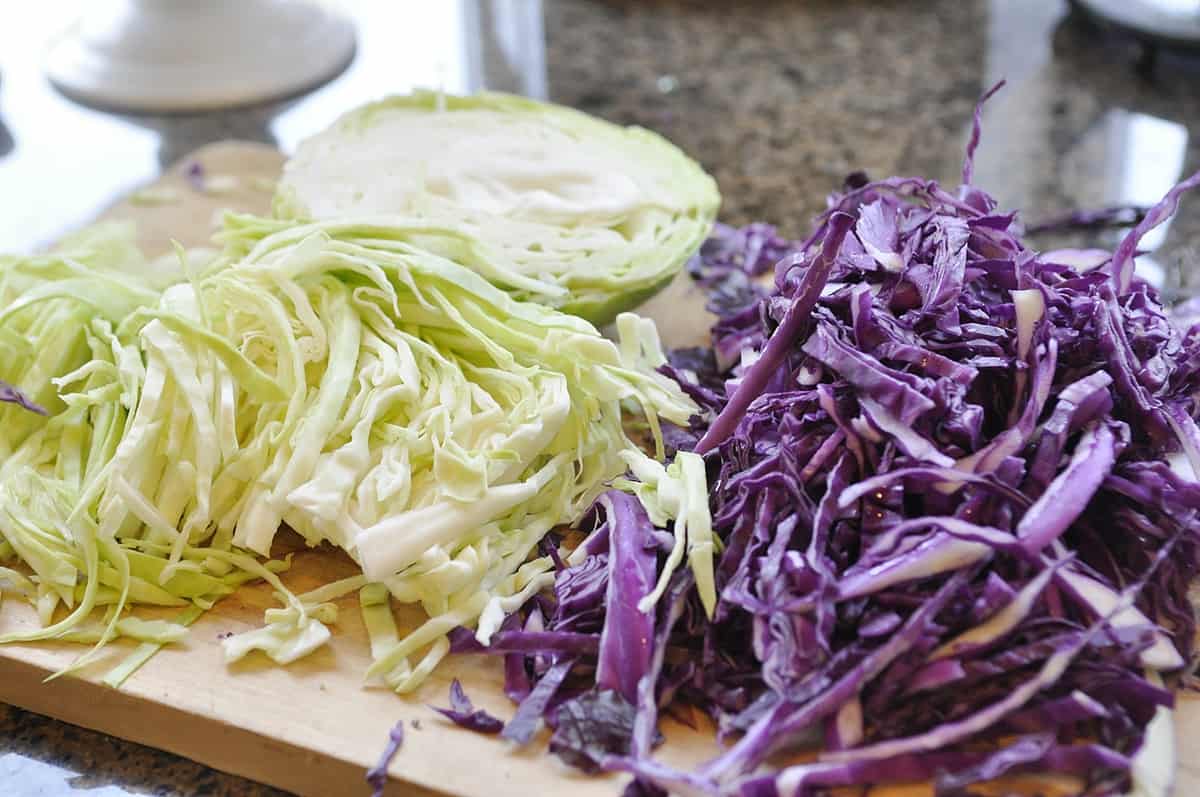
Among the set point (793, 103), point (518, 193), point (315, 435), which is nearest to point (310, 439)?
point (315, 435)

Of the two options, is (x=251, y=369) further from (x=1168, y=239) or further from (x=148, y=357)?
(x=1168, y=239)

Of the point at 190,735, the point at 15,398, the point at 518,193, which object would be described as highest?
the point at 518,193

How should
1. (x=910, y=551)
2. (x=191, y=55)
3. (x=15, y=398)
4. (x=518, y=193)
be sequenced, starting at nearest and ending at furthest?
(x=910, y=551) → (x=15, y=398) → (x=518, y=193) → (x=191, y=55)

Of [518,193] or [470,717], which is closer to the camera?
[470,717]

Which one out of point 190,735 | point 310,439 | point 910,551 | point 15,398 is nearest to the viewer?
point 910,551

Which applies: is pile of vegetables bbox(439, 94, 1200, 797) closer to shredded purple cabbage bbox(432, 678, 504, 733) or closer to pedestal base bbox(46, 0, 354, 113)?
shredded purple cabbage bbox(432, 678, 504, 733)

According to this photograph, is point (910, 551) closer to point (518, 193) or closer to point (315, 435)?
point (315, 435)

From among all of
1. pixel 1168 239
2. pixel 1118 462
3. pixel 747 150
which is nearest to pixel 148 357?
pixel 1118 462
